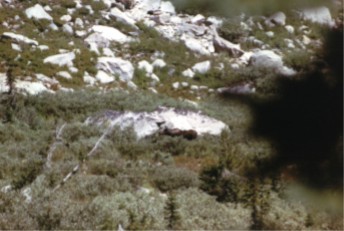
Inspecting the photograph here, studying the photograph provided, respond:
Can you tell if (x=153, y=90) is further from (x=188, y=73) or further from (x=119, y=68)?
(x=188, y=73)

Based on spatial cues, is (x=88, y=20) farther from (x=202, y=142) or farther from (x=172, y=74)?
(x=202, y=142)

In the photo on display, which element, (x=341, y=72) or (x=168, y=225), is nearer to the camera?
(x=341, y=72)

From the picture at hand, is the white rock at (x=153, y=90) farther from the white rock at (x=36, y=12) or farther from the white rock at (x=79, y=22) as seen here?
the white rock at (x=36, y=12)

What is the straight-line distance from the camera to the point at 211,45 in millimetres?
16406

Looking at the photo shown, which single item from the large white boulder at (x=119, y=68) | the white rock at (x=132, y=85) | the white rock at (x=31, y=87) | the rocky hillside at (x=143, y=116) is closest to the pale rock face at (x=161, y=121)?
the rocky hillside at (x=143, y=116)

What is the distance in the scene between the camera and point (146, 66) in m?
13.9

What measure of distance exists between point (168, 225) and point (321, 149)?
3.92 m

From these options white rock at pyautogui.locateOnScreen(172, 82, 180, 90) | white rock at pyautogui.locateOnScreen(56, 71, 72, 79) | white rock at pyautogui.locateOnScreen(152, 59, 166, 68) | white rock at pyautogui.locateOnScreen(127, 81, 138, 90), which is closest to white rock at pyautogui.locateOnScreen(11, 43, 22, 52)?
white rock at pyautogui.locateOnScreen(56, 71, 72, 79)

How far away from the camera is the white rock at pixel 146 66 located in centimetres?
1381

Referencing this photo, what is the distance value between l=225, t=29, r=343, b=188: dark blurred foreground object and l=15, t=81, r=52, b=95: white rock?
8.87 metres

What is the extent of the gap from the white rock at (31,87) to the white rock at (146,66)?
3.10 metres

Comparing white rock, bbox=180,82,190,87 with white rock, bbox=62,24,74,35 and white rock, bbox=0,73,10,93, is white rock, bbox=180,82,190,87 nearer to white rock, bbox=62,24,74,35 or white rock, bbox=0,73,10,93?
white rock, bbox=62,24,74,35

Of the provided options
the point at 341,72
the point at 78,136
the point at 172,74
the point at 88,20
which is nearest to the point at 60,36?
the point at 88,20

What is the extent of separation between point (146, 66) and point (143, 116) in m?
3.38
